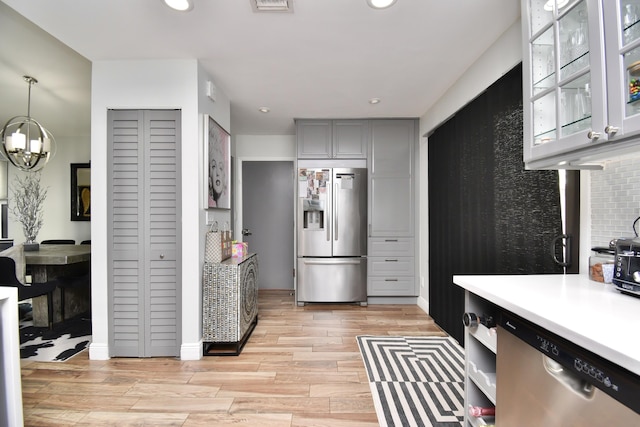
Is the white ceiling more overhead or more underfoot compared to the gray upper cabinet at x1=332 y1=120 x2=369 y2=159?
more overhead

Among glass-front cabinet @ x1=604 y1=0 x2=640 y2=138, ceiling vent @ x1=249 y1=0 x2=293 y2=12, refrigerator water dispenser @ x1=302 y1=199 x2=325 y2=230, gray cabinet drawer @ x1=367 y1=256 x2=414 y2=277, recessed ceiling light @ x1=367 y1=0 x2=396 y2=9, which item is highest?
ceiling vent @ x1=249 y1=0 x2=293 y2=12

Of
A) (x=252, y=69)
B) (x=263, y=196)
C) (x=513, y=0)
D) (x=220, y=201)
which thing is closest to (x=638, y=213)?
(x=513, y=0)

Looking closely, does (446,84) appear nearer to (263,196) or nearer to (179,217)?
(179,217)

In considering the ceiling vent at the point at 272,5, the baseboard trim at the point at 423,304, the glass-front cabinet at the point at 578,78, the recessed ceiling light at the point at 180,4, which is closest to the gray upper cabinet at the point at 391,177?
the baseboard trim at the point at 423,304

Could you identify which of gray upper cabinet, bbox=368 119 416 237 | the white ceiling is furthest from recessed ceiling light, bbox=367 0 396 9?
gray upper cabinet, bbox=368 119 416 237

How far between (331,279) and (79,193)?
443 centimetres

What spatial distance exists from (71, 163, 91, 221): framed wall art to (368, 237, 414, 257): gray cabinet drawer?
4.66 m

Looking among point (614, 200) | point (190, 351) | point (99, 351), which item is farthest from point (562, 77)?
point (99, 351)

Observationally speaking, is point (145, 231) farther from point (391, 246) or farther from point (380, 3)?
point (391, 246)

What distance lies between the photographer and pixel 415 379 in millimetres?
2193

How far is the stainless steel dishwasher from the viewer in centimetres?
67

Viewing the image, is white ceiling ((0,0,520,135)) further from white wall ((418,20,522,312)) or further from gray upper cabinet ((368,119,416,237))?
gray upper cabinet ((368,119,416,237))

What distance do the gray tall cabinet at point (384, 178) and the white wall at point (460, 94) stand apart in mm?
137

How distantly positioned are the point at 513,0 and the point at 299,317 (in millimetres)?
3334
